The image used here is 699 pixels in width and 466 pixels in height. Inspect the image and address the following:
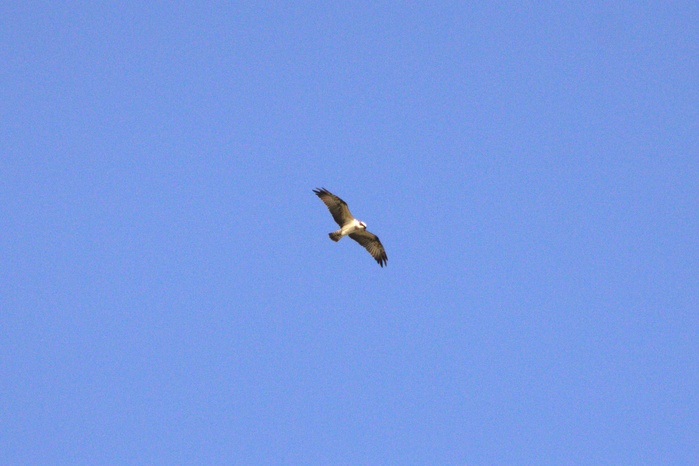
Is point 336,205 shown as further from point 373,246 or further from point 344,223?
point 373,246

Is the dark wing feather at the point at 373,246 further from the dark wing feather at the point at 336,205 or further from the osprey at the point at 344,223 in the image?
the dark wing feather at the point at 336,205

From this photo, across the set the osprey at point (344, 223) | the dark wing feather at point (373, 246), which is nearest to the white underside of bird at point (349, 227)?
the osprey at point (344, 223)

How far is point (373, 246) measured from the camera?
114ft

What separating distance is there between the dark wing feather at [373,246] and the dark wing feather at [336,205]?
162cm

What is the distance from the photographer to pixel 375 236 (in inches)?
1345

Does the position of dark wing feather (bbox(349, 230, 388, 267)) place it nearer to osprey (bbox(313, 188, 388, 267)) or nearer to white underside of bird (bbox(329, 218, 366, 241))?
osprey (bbox(313, 188, 388, 267))

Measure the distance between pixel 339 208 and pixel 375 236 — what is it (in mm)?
2413

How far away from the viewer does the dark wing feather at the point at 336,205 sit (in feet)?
105

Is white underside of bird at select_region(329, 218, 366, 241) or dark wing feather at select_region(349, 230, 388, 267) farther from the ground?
dark wing feather at select_region(349, 230, 388, 267)

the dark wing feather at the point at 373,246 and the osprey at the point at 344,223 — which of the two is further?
the dark wing feather at the point at 373,246

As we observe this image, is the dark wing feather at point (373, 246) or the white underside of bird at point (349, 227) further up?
the dark wing feather at point (373, 246)

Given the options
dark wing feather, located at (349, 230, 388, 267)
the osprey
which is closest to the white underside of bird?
the osprey

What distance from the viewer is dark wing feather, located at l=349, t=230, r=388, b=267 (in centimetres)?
3428

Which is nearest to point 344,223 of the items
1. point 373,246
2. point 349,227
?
point 349,227
